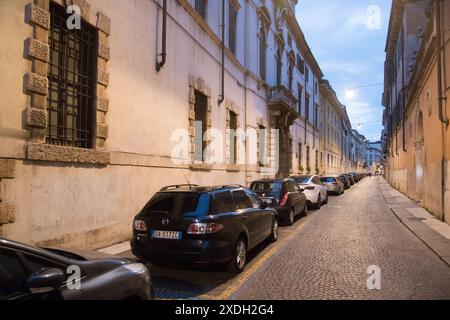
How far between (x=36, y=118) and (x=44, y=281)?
15.3 feet

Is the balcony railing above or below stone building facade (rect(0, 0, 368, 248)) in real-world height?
above

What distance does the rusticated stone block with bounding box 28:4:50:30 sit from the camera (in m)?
6.49

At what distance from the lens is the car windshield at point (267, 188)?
11898mm

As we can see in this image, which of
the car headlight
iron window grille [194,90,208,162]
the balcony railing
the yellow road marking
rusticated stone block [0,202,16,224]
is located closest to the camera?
the car headlight

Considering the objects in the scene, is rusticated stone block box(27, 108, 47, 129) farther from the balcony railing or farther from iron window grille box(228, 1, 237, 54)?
the balcony railing

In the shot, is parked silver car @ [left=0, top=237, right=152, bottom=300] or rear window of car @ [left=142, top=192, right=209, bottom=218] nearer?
parked silver car @ [left=0, top=237, right=152, bottom=300]

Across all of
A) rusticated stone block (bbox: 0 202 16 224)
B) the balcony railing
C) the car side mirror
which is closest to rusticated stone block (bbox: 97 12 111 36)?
rusticated stone block (bbox: 0 202 16 224)

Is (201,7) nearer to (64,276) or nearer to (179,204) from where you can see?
(179,204)

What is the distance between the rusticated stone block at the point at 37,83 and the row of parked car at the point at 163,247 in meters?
2.76

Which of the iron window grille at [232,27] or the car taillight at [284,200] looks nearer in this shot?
the car taillight at [284,200]

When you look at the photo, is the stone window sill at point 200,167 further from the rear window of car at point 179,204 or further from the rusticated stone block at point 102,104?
the rear window of car at point 179,204

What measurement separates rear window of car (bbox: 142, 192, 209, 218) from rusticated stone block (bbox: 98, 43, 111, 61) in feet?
12.3

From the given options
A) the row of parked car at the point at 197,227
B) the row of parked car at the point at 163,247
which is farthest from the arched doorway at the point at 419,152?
the row of parked car at the point at 197,227

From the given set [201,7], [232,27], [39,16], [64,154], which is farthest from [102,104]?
[232,27]
